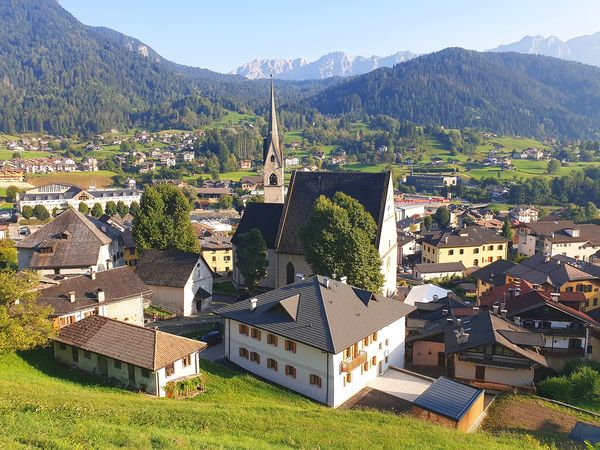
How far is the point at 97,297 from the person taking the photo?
1304 inches

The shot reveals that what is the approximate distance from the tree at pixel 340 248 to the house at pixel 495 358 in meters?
8.78

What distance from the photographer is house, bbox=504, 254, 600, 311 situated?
49250mm

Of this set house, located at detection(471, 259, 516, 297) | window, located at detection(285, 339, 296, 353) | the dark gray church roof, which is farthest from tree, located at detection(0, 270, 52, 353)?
house, located at detection(471, 259, 516, 297)

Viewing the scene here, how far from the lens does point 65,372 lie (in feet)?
88.4

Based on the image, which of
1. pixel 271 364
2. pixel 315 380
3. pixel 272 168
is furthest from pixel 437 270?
pixel 315 380

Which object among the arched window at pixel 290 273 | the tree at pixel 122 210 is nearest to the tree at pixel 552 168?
the tree at pixel 122 210

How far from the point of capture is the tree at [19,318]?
25.5 metres

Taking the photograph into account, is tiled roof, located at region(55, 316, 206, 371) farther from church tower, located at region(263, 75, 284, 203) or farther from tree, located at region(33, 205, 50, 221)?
tree, located at region(33, 205, 50, 221)

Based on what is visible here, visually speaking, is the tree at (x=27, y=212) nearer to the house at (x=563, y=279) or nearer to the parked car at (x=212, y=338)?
the parked car at (x=212, y=338)

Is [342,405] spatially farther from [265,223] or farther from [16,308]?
[265,223]

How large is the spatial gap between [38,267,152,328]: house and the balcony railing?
52.5 ft

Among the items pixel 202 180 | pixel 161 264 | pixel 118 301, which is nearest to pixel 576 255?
pixel 161 264

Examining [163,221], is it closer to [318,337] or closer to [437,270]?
[318,337]

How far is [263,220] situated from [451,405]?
28856 mm
